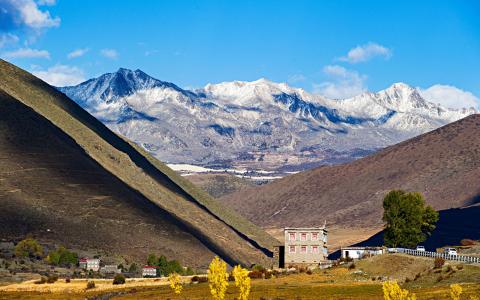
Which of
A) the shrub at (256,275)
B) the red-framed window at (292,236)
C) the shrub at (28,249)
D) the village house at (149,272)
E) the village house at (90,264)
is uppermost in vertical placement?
the red-framed window at (292,236)

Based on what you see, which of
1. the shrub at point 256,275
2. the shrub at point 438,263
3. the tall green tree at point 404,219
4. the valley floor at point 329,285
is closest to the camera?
the valley floor at point 329,285

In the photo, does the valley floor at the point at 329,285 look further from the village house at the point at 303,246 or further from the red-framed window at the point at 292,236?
the red-framed window at the point at 292,236

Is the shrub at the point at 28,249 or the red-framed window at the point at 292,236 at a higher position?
the red-framed window at the point at 292,236

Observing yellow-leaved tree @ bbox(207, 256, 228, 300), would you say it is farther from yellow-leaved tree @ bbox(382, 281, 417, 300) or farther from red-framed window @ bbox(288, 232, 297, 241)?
red-framed window @ bbox(288, 232, 297, 241)

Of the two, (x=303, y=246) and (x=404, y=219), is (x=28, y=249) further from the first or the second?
(x=404, y=219)

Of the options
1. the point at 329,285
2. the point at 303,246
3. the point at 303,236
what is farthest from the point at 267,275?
the point at 303,246

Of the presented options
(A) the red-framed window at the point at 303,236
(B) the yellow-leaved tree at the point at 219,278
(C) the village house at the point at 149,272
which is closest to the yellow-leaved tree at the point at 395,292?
(B) the yellow-leaved tree at the point at 219,278

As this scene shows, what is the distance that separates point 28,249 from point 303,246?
5068cm

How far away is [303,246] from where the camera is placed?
17638 centimetres

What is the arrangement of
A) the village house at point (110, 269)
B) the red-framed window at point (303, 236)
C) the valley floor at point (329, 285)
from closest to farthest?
the valley floor at point (329, 285) → the red-framed window at point (303, 236) → the village house at point (110, 269)

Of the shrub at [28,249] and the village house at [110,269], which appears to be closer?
the village house at [110,269]

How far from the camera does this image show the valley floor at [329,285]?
341 feet

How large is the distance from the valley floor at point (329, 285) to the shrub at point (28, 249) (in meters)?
33.9

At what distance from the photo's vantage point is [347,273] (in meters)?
132
